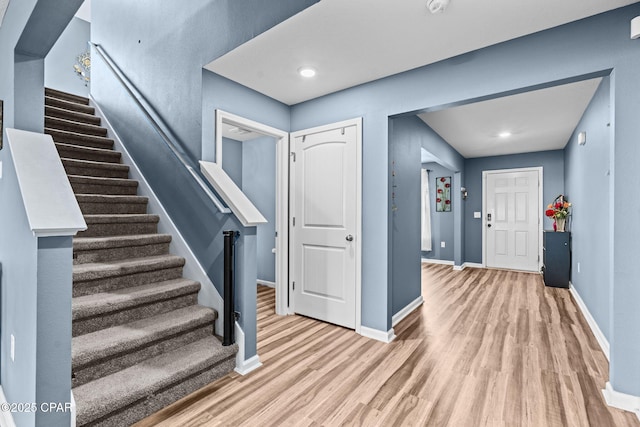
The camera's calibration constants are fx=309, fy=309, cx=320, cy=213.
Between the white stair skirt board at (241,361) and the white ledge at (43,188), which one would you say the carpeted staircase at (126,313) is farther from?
the white ledge at (43,188)

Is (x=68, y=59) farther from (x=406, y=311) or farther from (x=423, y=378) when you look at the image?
(x=423, y=378)

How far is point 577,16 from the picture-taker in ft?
6.36

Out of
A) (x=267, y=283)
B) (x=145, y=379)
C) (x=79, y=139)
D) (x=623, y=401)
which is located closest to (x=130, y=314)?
(x=145, y=379)

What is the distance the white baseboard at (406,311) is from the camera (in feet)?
10.9

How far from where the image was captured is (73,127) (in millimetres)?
3449

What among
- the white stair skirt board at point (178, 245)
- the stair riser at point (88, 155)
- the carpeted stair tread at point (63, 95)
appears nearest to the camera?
the white stair skirt board at point (178, 245)

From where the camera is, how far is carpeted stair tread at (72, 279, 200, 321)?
194cm

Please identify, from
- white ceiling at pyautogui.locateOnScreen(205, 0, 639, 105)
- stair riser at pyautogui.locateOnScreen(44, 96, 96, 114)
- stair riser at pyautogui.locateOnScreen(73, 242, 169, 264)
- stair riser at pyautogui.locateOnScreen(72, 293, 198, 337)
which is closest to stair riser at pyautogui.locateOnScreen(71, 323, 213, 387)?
stair riser at pyautogui.locateOnScreen(72, 293, 198, 337)

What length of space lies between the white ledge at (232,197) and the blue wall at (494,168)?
5.97 m

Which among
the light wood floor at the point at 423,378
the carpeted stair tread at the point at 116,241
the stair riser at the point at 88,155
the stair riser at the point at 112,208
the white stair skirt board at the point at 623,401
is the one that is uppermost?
the stair riser at the point at 88,155

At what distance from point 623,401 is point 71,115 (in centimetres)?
550

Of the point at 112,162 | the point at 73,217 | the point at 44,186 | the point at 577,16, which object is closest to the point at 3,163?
the point at 44,186

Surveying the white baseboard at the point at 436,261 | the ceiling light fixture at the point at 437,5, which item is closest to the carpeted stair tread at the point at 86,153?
the ceiling light fixture at the point at 437,5

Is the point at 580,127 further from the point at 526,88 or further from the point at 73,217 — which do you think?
the point at 73,217
